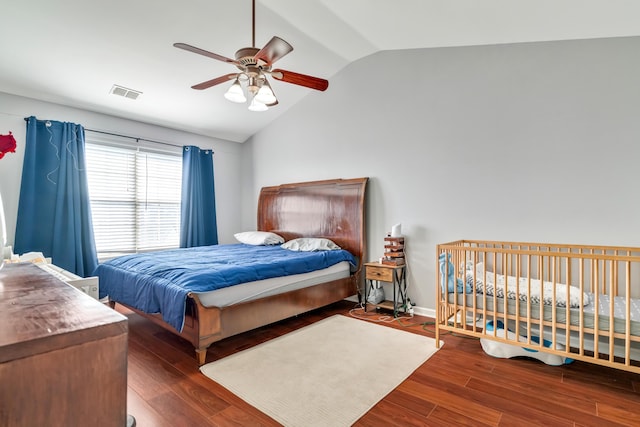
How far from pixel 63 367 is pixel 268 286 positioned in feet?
8.48

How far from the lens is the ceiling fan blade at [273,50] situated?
204 cm

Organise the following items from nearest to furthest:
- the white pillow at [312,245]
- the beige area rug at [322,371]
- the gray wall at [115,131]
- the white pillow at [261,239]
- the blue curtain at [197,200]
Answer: the beige area rug at [322,371]
the gray wall at [115,131]
the white pillow at [312,245]
the white pillow at [261,239]
the blue curtain at [197,200]

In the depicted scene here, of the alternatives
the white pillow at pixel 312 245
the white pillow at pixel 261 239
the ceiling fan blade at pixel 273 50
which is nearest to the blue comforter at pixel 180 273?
the white pillow at pixel 312 245

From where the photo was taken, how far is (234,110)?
4.65 meters

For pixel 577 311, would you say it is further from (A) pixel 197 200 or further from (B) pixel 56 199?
(B) pixel 56 199

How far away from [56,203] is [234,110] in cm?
243

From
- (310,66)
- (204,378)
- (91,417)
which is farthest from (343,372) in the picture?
(310,66)

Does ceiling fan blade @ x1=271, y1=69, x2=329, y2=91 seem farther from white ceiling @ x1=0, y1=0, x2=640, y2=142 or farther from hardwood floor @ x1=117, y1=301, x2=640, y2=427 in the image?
hardwood floor @ x1=117, y1=301, x2=640, y2=427

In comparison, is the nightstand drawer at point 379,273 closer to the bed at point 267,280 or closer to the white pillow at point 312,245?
the bed at point 267,280

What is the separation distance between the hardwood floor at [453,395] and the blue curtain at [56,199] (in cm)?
181

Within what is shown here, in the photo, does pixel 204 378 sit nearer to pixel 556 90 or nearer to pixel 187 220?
pixel 187 220

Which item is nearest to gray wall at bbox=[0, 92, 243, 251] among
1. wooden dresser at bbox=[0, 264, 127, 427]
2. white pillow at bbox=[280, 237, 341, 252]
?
white pillow at bbox=[280, 237, 341, 252]

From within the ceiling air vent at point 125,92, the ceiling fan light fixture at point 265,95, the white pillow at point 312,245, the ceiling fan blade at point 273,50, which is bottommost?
the white pillow at point 312,245

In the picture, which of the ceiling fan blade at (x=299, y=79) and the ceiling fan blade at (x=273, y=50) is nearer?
the ceiling fan blade at (x=273, y=50)
